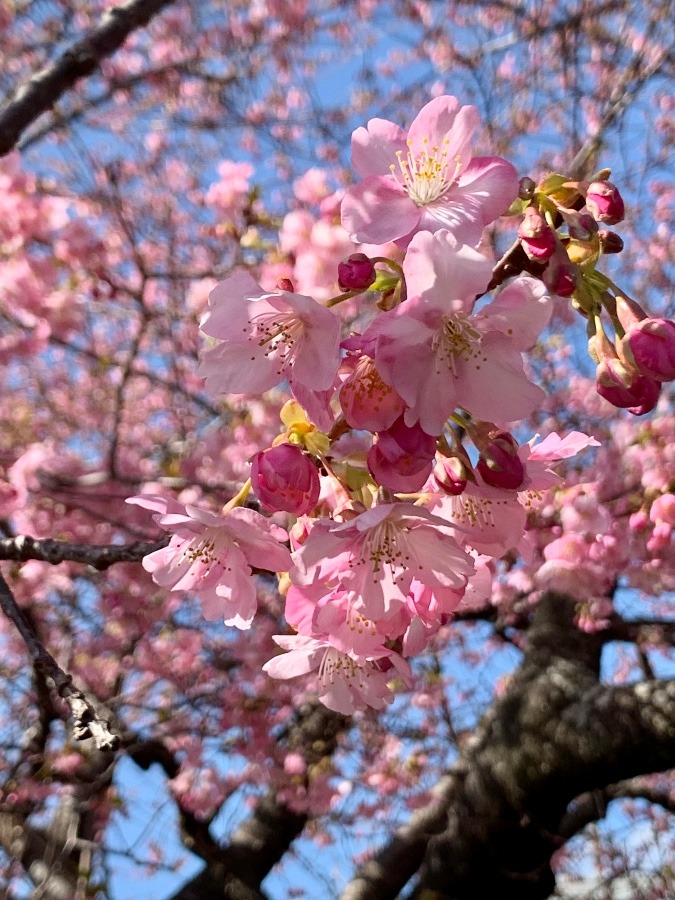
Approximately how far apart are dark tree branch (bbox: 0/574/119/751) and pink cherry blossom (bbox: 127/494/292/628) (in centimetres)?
20

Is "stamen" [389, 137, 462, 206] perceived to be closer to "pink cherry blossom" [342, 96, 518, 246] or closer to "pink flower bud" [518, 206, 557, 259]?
"pink cherry blossom" [342, 96, 518, 246]

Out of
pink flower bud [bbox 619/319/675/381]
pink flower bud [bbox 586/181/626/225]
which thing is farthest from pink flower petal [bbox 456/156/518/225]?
pink flower bud [bbox 619/319/675/381]

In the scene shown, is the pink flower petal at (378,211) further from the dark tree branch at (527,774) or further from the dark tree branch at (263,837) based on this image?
the dark tree branch at (263,837)

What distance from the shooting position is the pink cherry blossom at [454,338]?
78 cm

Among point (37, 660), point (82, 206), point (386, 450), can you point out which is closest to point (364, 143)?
point (386, 450)

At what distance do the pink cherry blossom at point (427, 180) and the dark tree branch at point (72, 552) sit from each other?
71cm

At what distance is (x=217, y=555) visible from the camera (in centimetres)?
109

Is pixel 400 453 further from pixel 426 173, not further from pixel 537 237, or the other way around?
pixel 426 173

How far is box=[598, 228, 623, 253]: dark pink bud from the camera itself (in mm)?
881

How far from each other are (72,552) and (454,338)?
0.85 meters

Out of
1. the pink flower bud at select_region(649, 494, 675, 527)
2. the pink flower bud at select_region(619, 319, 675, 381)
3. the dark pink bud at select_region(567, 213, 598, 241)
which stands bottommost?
the pink flower bud at select_region(649, 494, 675, 527)

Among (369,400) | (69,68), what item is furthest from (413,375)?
(69,68)

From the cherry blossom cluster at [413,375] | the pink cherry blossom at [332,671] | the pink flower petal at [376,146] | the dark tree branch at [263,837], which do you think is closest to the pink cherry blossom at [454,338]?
the cherry blossom cluster at [413,375]

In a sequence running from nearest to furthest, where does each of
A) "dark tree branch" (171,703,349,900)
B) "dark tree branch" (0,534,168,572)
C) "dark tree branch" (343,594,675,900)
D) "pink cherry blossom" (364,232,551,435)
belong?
"pink cherry blossom" (364,232,551,435)
"dark tree branch" (0,534,168,572)
"dark tree branch" (343,594,675,900)
"dark tree branch" (171,703,349,900)
